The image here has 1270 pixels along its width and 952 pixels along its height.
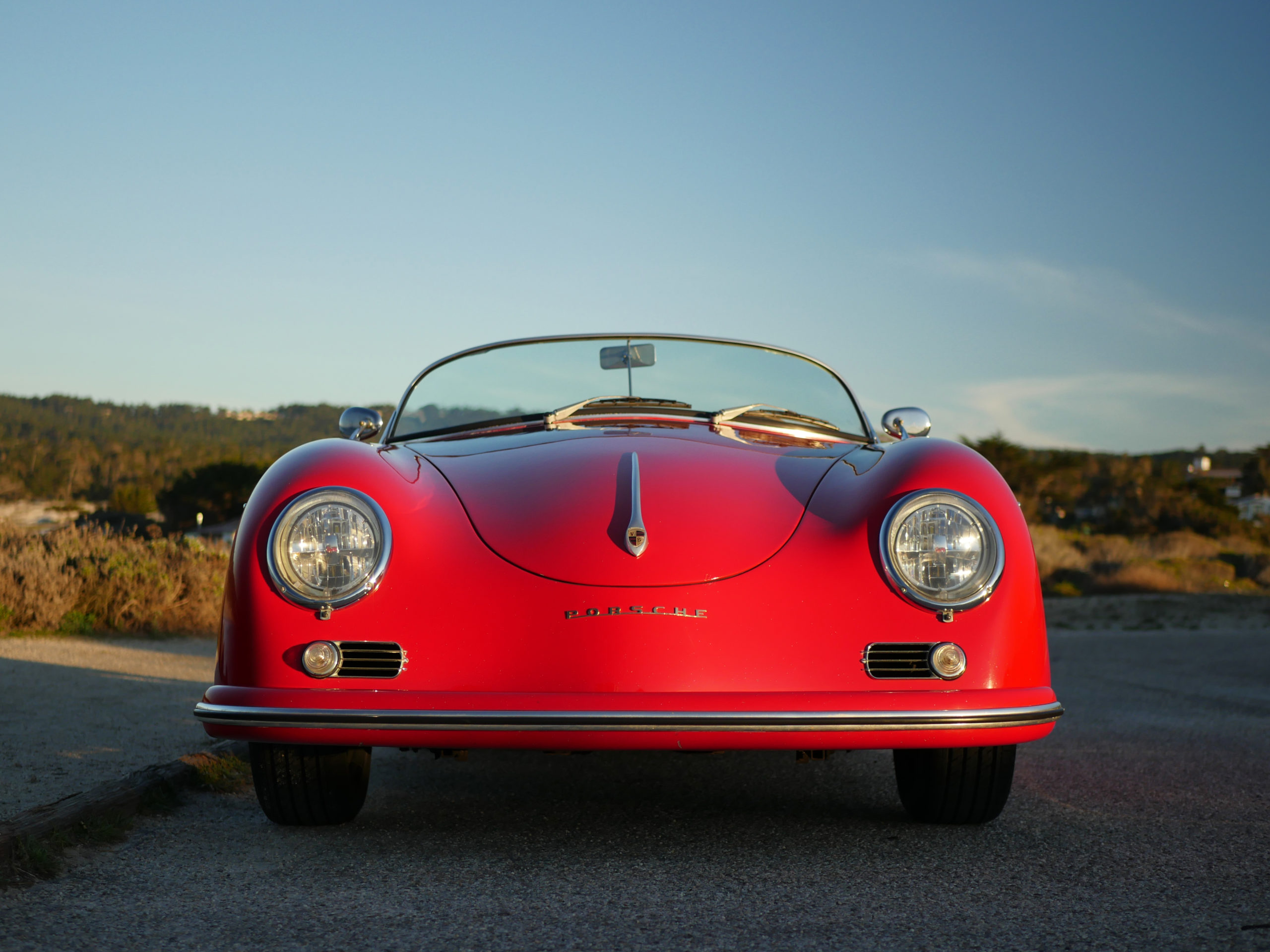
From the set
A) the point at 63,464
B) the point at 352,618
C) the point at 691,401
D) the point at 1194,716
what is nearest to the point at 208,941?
the point at 352,618

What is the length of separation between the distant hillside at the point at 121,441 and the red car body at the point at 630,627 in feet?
109

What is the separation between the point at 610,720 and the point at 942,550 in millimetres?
934

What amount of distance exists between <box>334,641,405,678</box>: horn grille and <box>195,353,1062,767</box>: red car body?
18mm

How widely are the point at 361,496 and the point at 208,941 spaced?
1.07 meters

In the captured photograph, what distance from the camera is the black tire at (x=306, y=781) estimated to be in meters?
2.83

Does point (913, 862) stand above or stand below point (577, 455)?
below

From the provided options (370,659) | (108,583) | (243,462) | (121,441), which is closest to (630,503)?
(370,659)

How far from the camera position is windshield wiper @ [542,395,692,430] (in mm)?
3707

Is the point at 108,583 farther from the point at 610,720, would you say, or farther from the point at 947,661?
the point at 947,661

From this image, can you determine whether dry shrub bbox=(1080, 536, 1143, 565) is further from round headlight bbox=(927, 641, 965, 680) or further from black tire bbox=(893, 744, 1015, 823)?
round headlight bbox=(927, 641, 965, 680)

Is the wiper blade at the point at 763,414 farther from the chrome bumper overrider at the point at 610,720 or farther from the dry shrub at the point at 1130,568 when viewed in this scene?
the dry shrub at the point at 1130,568

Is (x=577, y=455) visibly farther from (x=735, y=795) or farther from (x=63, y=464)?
(x=63, y=464)

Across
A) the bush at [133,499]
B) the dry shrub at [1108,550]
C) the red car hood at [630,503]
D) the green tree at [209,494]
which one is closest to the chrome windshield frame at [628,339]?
the red car hood at [630,503]

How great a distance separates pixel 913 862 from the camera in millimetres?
2635
